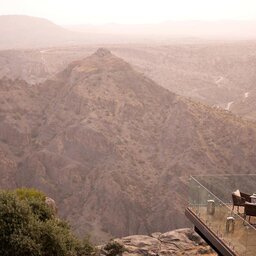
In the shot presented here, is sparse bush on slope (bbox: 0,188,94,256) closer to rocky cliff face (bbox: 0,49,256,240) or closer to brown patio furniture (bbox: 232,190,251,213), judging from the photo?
brown patio furniture (bbox: 232,190,251,213)

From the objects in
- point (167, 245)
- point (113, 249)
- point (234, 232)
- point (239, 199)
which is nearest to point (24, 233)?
point (239, 199)

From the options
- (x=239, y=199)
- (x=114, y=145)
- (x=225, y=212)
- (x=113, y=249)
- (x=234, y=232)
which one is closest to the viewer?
(x=234, y=232)

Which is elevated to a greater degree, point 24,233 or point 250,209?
point 250,209

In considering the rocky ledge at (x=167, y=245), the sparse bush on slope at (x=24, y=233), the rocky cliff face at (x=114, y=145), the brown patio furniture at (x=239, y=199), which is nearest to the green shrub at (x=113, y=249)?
the rocky ledge at (x=167, y=245)

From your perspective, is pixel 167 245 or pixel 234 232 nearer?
pixel 234 232

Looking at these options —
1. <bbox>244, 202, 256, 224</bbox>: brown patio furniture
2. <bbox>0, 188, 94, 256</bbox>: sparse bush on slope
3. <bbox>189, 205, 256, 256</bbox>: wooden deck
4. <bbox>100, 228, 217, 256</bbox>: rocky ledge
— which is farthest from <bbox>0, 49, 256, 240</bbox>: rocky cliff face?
<bbox>244, 202, 256, 224</bbox>: brown patio furniture

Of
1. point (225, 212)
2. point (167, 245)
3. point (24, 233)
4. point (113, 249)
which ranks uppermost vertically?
point (225, 212)

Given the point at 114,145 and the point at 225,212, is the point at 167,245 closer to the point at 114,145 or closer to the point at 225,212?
the point at 225,212

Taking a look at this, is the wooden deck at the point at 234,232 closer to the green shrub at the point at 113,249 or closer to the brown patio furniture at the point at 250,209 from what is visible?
the brown patio furniture at the point at 250,209
